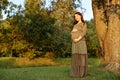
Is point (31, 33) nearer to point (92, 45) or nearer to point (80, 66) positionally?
point (92, 45)

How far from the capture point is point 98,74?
1071 centimetres

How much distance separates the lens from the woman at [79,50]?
10.1 metres

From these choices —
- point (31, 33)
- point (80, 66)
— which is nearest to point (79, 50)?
point (80, 66)

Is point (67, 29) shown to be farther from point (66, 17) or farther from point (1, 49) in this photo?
point (1, 49)

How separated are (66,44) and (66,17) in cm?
536

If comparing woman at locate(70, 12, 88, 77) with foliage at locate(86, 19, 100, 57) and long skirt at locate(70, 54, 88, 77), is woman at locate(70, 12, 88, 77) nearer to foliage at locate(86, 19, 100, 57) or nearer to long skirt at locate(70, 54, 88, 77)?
long skirt at locate(70, 54, 88, 77)

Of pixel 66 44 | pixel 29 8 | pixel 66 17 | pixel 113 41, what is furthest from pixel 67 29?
pixel 113 41

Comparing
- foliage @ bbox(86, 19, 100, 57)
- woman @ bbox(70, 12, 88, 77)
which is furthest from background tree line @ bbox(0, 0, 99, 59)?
woman @ bbox(70, 12, 88, 77)

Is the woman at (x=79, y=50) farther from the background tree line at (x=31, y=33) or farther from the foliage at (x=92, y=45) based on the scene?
the foliage at (x=92, y=45)

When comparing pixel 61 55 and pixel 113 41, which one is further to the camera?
pixel 61 55

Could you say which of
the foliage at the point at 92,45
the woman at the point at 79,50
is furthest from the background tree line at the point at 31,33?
the woman at the point at 79,50

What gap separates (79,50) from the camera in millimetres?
10125

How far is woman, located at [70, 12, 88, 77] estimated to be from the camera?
10.1m

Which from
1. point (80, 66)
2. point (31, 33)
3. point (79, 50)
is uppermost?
point (31, 33)
